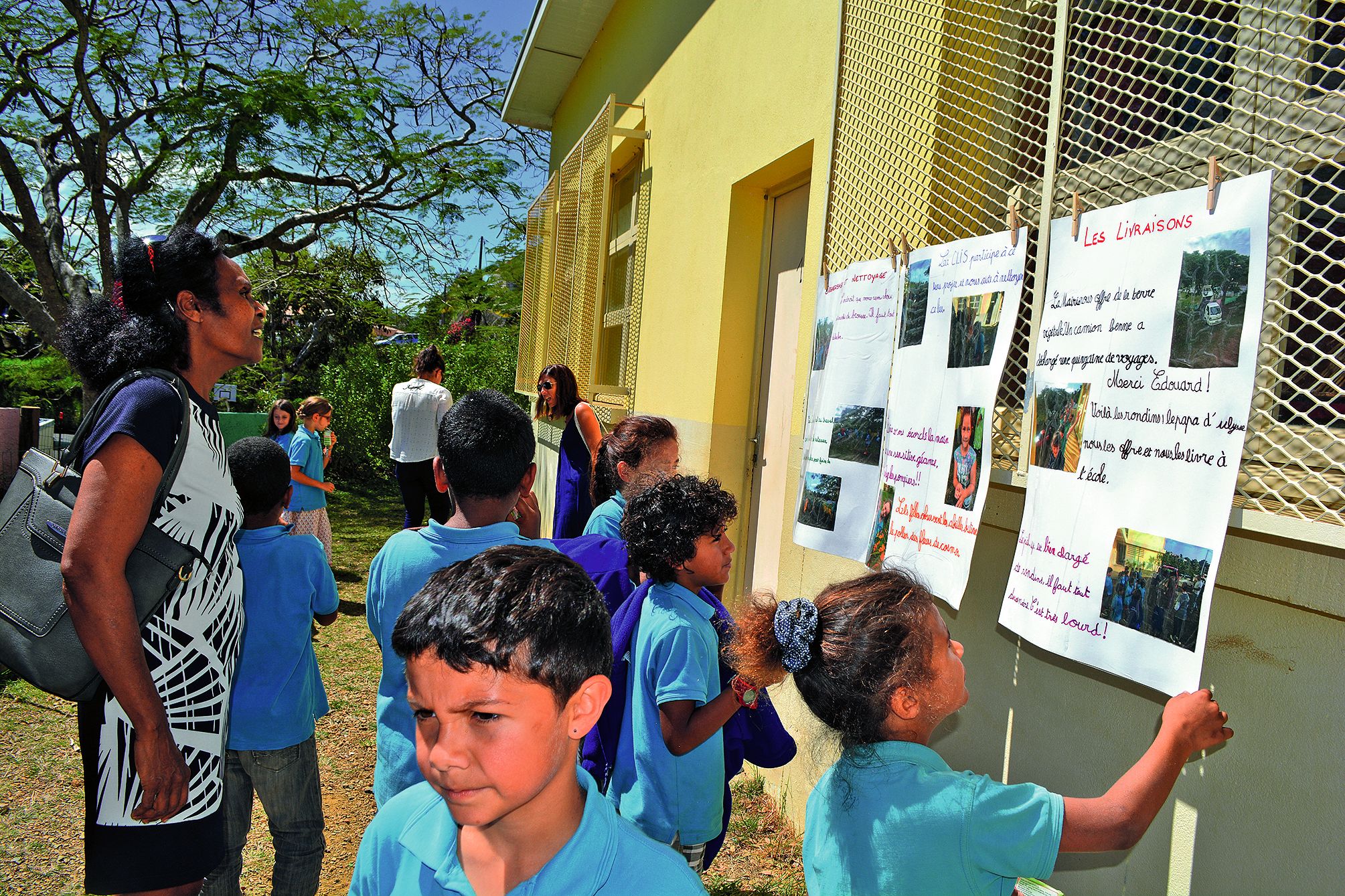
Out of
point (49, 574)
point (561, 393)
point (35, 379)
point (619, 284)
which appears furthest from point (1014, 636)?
point (35, 379)

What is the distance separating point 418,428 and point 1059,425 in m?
5.62

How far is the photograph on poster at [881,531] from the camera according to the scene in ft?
8.56

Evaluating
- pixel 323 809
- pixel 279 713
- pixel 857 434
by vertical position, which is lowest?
pixel 323 809

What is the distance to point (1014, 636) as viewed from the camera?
2.28 m

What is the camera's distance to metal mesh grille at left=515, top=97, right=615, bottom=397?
22.9 feet

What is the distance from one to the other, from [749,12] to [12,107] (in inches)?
388

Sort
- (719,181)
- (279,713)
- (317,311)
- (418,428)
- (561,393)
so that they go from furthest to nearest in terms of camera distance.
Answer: (317,311) → (418,428) → (561,393) → (719,181) → (279,713)

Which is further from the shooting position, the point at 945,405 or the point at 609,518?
the point at 609,518

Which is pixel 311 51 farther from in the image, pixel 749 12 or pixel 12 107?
pixel 749 12

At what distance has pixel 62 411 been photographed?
13414mm

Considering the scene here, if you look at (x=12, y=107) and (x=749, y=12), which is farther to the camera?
(x=12, y=107)

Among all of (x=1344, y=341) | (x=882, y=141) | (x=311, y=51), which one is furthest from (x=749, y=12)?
(x=311, y=51)

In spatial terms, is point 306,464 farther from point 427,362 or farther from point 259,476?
point 259,476

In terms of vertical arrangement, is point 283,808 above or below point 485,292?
below
